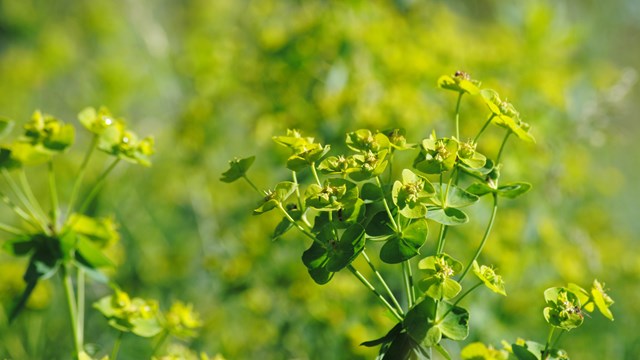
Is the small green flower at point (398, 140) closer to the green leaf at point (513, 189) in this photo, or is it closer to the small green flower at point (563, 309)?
the green leaf at point (513, 189)

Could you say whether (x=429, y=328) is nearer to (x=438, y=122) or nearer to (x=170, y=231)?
(x=438, y=122)

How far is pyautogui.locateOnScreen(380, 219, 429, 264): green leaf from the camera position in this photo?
1259mm

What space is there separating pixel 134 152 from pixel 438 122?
1.67 metres

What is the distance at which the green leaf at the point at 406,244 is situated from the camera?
1.26 metres

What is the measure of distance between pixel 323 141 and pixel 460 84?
1401 millimetres

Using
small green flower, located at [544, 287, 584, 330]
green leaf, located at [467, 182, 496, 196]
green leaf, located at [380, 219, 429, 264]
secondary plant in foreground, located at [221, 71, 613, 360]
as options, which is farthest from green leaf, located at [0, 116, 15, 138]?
small green flower, located at [544, 287, 584, 330]

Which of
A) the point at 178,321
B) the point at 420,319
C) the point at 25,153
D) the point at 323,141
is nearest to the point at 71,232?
the point at 25,153

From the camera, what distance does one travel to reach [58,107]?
258 inches

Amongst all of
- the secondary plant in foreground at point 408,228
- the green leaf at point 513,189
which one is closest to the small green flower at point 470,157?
the secondary plant in foreground at point 408,228

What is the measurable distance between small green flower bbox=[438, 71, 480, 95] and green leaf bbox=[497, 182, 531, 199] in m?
0.19

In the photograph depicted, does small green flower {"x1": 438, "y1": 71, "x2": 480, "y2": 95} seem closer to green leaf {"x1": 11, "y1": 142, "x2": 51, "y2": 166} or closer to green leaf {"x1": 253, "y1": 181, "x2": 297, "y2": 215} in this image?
green leaf {"x1": 253, "y1": 181, "x2": 297, "y2": 215}

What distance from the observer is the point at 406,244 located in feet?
4.20

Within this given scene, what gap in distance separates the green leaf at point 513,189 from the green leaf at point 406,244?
23 cm

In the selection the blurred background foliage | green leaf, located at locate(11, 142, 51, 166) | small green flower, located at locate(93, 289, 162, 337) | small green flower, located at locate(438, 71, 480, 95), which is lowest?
the blurred background foliage
